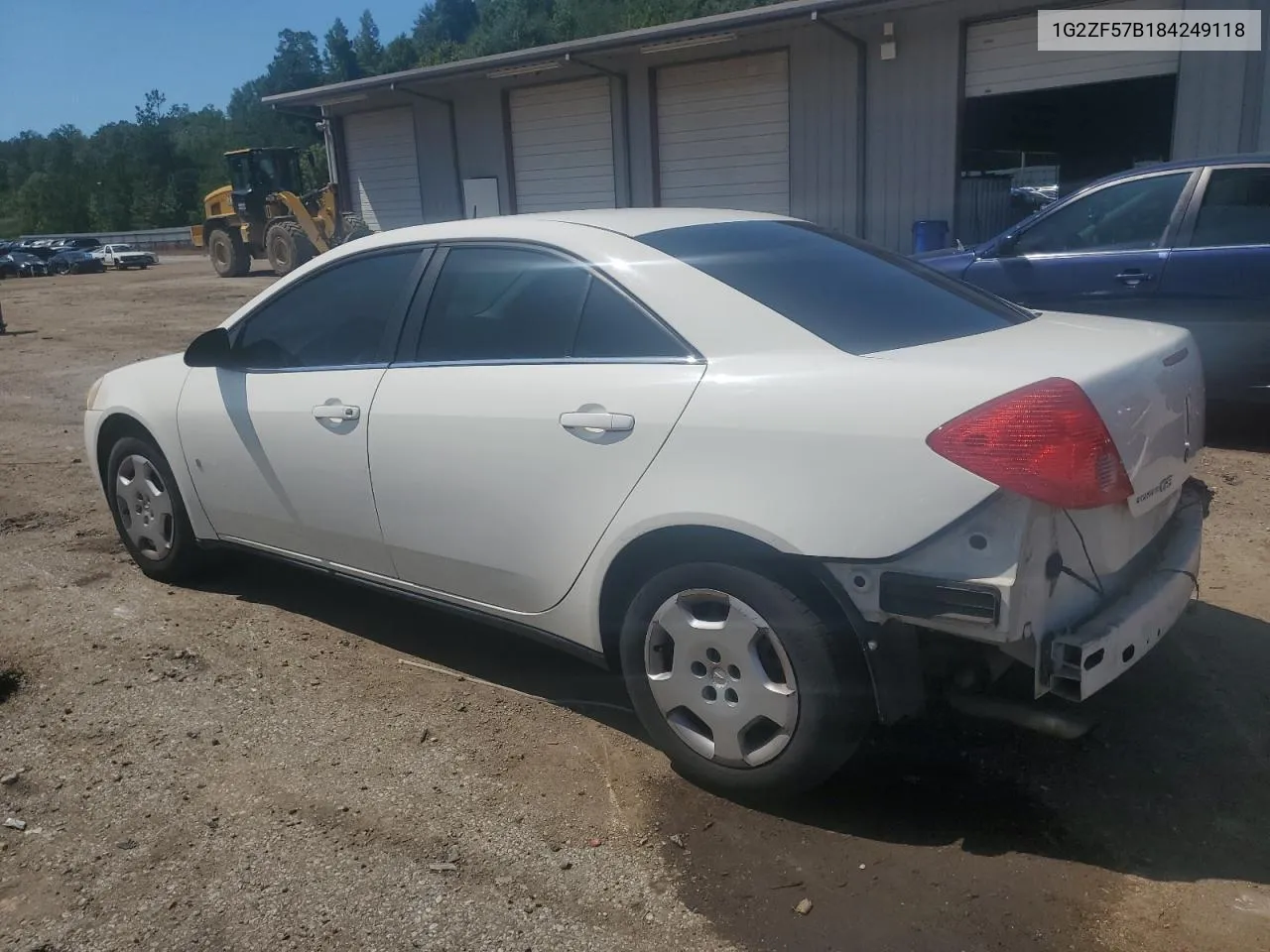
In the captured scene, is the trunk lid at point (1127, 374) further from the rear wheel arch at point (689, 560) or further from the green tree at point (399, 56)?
the green tree at point (399, 56)

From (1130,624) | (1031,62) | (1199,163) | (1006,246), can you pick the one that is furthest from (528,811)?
(1031,62)

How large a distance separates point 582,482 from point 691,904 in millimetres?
1158

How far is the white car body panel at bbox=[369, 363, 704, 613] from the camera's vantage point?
3008 mm

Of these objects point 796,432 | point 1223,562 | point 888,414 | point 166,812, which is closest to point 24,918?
point 166,812

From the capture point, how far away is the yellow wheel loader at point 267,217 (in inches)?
992

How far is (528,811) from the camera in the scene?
3041 mm

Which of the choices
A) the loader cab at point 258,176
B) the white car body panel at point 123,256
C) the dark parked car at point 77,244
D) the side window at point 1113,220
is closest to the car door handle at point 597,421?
the side window at point 1113,220

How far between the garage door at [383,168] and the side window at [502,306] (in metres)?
18.5

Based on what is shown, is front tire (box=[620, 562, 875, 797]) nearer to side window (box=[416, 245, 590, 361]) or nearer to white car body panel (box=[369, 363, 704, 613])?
white car body panel (box=[369, 363, 704, 613])

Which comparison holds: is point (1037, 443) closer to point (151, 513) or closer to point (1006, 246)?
point (151, 513)

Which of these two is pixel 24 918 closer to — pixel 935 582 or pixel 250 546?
pixel 250 546

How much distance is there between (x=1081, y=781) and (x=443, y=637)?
94.1 inches

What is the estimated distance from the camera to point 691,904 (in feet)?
8.57

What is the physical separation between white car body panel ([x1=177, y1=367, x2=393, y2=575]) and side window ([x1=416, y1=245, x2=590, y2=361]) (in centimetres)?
31
